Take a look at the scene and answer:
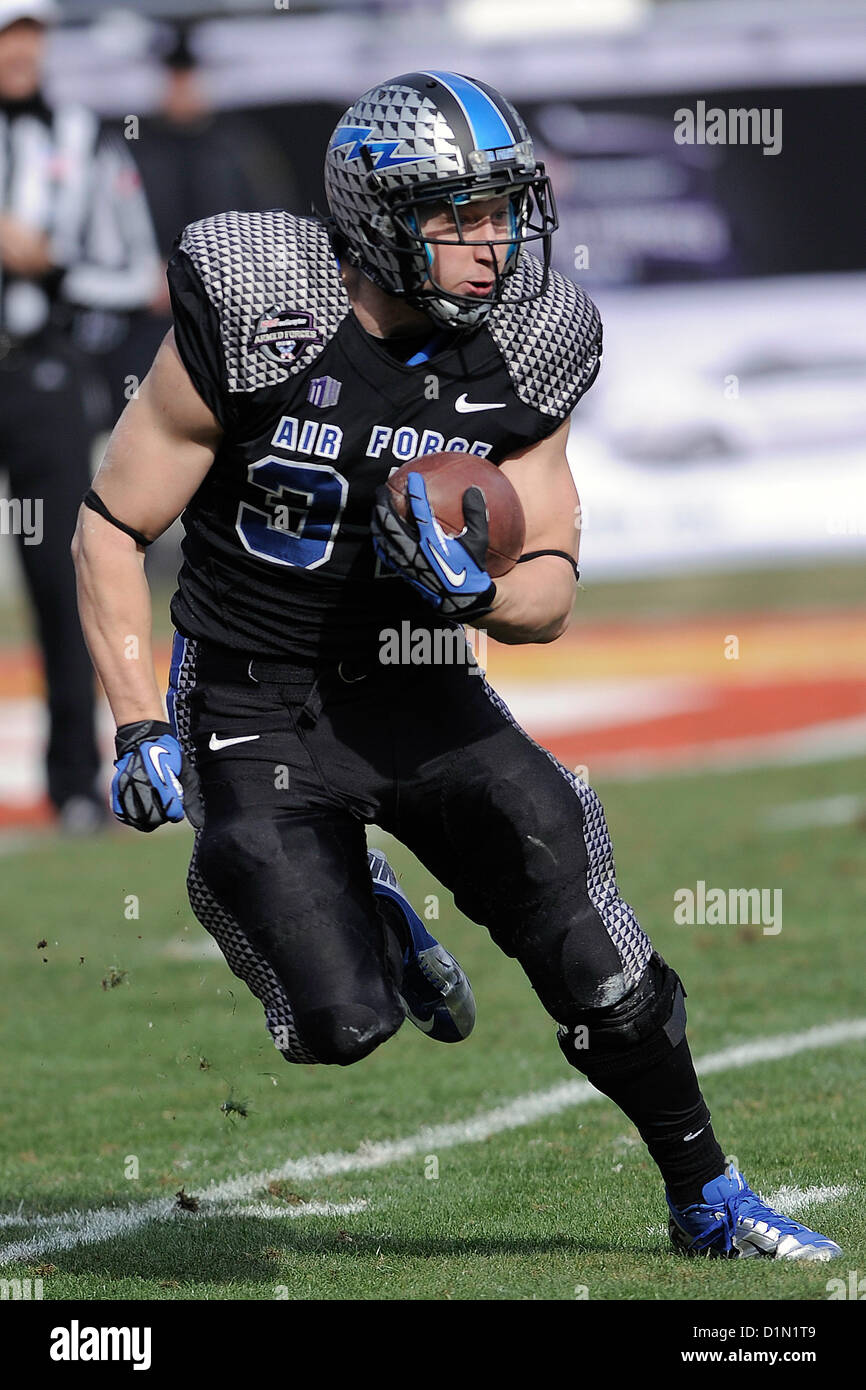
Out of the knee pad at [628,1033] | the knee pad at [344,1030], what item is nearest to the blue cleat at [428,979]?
the knee pad at [628,1033]

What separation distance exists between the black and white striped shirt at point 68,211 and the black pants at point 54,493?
0.19m

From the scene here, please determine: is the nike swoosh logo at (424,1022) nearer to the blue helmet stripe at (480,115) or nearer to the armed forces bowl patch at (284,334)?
the armed forces bowl patch at (284,334)

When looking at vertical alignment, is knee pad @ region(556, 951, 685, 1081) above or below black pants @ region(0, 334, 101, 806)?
above

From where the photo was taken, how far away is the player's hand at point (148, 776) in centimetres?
330

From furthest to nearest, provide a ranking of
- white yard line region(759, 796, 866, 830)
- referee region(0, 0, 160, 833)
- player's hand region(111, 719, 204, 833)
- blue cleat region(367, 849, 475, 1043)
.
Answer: referee region(0, 0, 160, 833), white yard line region(759, 796, 866, 830), blue cleat region(367, 849, 475, 1043), player's hand region(111, 719, 204, 833)

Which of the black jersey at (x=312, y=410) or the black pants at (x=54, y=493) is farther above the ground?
the black jersey at (x=312, y=410)

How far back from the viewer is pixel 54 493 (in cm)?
809

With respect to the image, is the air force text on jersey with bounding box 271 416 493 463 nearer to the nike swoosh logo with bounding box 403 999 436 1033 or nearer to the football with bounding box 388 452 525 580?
the football with bounding box 388 452 525 580

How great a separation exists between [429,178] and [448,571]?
67cm

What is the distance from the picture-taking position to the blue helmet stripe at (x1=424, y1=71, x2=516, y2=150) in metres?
3.34

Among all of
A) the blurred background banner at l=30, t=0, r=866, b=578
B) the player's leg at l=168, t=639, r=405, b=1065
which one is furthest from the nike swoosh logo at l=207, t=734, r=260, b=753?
the blurred background banner at l=30, t=0, r=866, b=578

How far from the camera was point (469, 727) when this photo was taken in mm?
3533

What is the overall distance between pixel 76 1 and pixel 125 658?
424 inches

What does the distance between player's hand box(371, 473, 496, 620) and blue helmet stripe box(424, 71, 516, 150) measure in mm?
579
